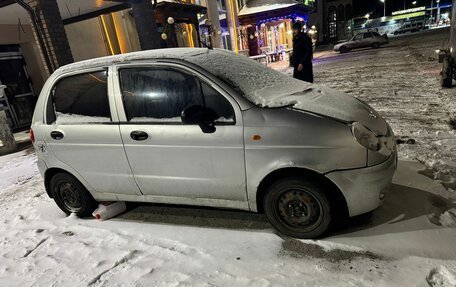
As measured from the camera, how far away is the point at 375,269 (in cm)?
249

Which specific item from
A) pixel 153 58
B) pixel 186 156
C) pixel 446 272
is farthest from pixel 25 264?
pixel 446 272

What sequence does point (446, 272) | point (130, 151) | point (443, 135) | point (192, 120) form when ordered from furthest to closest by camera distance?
point (443, 135) < point (130, 151) < point (192, 120) < point (446, 272)

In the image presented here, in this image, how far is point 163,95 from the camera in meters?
3.17

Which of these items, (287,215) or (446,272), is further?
(287,215)

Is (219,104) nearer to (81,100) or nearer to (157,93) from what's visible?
(157,93)

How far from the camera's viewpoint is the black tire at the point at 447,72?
7.73 meters

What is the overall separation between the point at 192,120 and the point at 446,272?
7.57ft

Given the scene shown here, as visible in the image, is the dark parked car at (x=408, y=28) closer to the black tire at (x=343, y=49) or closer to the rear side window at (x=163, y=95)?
the black tire at (x=343, y=49)

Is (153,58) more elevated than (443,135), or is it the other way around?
(153,58)

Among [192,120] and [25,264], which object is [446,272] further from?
[25,264]

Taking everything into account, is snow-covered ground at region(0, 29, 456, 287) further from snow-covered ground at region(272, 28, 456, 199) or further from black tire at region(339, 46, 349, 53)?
black tire at region(339, 46, 349, 53)

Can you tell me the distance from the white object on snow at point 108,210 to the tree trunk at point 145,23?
704 centimetres

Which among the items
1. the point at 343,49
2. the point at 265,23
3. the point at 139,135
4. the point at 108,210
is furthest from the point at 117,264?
the point at 343,49

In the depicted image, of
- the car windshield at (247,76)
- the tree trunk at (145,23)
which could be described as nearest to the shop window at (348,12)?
the tree trunk at (145,23)
